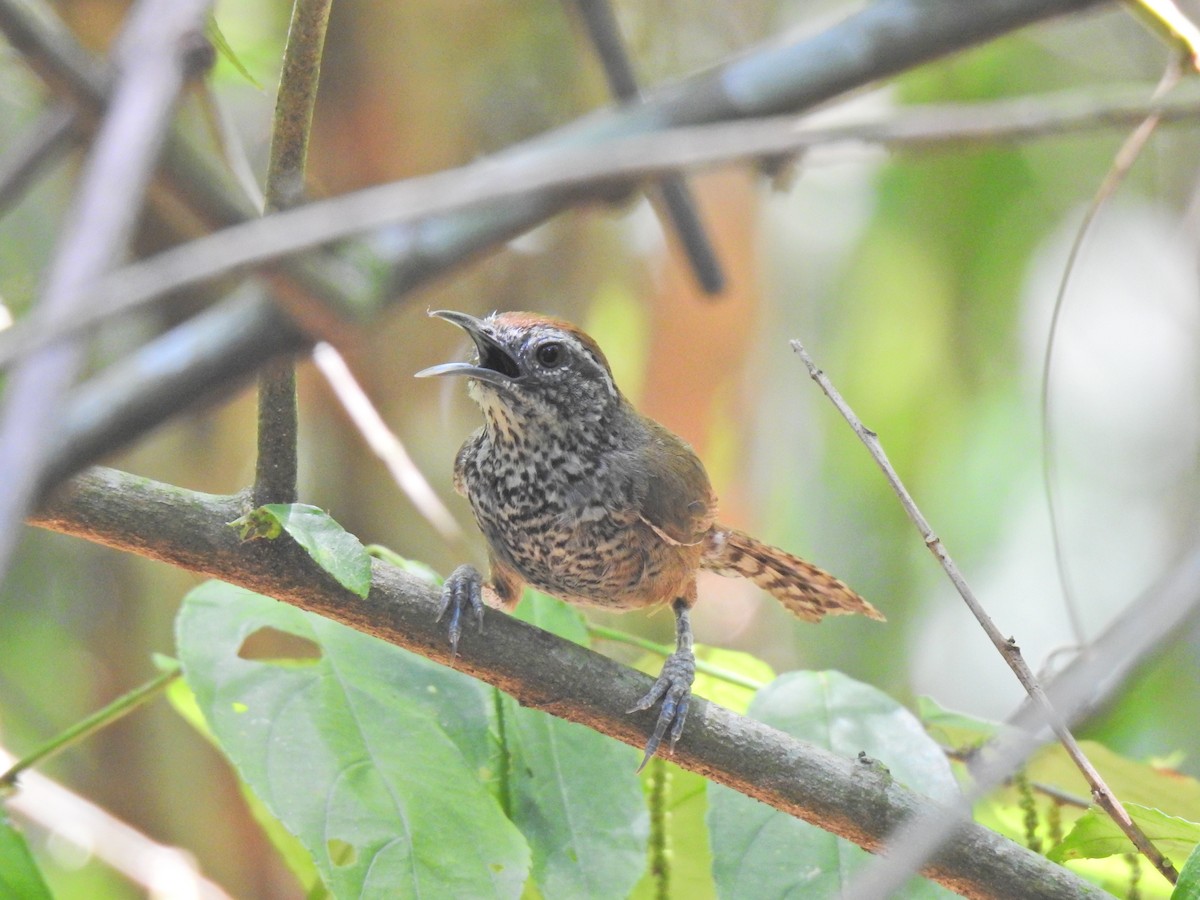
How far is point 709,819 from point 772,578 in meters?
1.38

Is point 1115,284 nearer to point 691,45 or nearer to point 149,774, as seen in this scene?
point 691,45

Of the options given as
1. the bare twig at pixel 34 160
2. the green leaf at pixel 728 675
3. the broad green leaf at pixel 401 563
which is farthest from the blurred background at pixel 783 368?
the bare twig at pixel 34 160

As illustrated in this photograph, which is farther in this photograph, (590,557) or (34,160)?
(590,557)

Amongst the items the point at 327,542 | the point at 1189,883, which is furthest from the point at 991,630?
the point at 327,542

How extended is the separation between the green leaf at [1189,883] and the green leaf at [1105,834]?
18 centimetres

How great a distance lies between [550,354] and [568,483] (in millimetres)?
340

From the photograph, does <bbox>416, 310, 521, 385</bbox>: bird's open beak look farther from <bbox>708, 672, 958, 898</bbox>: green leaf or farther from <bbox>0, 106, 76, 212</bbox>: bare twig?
<bbox>0, 106, 76, 212</bbox>: bare twig

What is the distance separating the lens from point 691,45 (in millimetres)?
6398

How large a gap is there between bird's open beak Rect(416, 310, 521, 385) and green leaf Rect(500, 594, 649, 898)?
0.70m

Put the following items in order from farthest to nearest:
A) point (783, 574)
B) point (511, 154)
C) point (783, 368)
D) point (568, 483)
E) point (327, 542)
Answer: point (783, 368), point (783, 574), point (511, 154), point (568, 483), point (327, 542)

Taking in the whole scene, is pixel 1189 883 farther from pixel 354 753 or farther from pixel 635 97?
pixel 635 97

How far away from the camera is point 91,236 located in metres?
0.67

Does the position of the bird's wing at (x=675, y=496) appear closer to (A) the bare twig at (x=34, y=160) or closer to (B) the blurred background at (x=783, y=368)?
(B) the blurred background at (x=783, y=368)

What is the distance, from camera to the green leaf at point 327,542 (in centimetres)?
179
